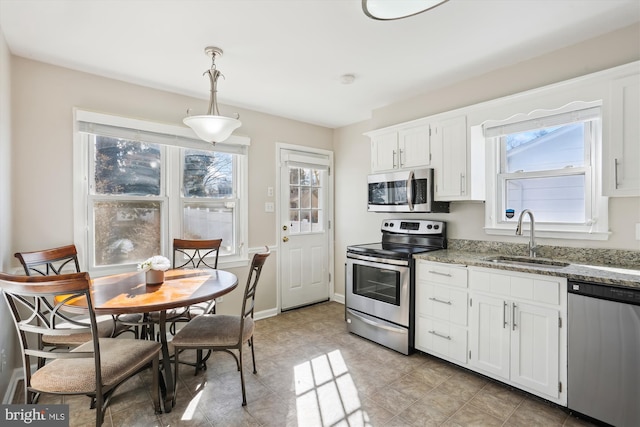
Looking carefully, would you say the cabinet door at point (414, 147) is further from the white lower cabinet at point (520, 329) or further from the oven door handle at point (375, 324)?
the oven door handle at point (375, 324)

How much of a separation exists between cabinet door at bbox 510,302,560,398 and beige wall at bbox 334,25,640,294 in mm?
697

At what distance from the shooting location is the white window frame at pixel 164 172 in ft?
8.54

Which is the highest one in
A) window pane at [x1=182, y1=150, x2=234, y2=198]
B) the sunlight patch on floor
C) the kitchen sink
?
window pane at [x1=182, y1=150, x2=234, y2=198]

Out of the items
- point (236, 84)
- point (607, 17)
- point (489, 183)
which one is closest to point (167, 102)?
point (236, 84)

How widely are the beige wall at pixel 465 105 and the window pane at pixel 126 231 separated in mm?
2355

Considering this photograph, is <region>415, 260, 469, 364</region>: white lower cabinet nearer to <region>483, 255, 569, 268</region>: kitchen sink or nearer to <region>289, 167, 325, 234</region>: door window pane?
<region>483, 255, 569, 268</region>: kitchen sink

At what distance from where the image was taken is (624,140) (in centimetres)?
202

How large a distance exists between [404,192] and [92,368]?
2.77 m

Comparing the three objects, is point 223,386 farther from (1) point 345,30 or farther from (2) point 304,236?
(1) point 345,30

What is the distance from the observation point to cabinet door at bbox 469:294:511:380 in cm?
224

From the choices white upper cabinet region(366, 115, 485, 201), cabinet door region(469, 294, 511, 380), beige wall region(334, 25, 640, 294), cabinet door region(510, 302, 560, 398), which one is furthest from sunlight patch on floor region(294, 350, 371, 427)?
white upper cabinet region(366, 115, 485, 201)

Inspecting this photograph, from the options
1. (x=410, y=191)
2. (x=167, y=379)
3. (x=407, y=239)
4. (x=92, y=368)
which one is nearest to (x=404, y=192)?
(x=410, y=191)

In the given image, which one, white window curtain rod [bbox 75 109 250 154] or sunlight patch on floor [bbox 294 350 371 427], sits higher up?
white window curtain rod [bbox 75 109 250 154]

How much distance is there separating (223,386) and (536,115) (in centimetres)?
314
